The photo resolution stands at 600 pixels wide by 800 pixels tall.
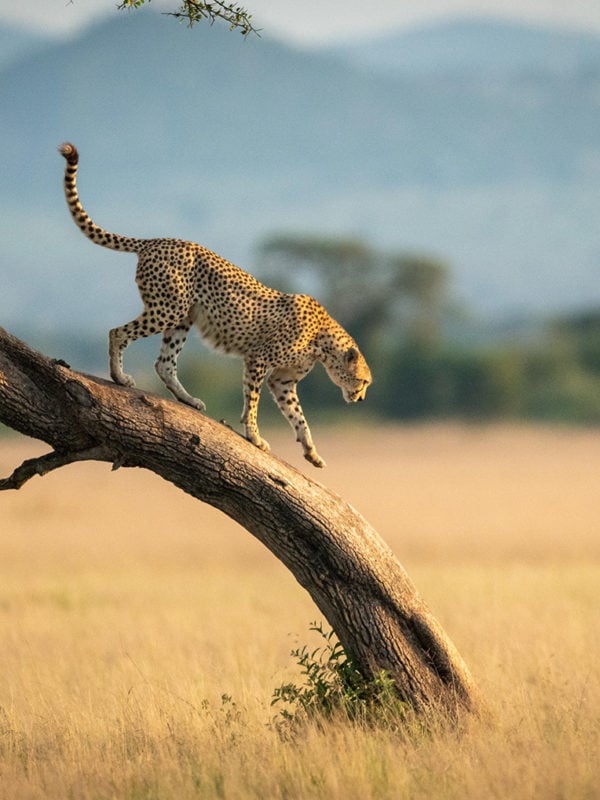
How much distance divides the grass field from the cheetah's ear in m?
2.24

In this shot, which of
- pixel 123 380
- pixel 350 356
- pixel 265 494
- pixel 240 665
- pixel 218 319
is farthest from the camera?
pixel 240 665

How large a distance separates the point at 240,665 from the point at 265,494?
13.6 ft

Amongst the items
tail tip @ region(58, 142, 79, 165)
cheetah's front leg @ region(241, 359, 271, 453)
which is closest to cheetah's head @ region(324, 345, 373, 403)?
cheetah's front leg @ region(241, 359, 271, 453)

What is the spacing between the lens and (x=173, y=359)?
24.8 feet

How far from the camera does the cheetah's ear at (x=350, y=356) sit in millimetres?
7934

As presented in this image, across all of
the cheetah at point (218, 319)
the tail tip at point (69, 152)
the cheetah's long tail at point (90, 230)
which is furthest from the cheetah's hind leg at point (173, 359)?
the tail tip at point (69, 152)

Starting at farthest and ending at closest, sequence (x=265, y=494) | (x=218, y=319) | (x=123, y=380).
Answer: (x=218, y=319)
(x=123, y=380)
(x=265, y=494)

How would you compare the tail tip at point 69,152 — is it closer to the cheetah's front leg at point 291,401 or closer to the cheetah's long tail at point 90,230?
the cheetah's long tail at point 90,230

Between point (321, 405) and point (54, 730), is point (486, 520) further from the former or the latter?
point (54, 730)

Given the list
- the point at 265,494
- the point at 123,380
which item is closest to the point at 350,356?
the point at 265,494

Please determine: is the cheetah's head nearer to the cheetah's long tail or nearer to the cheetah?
the cheetah

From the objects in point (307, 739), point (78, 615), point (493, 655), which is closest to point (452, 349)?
point (78, 615)

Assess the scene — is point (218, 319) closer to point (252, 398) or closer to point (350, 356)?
point (252, 398)

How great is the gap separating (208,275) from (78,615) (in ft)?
27.4
